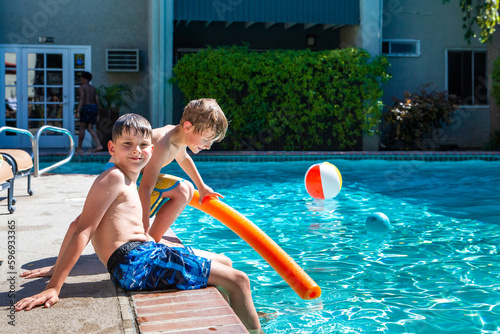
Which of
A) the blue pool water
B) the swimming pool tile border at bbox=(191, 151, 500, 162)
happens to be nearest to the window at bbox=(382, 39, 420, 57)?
the swimming pool tile border at bbox=(191, 151, 500, 162)

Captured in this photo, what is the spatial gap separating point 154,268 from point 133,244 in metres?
0.16

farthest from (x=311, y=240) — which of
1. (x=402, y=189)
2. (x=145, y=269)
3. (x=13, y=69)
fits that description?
(x=13, y=69)

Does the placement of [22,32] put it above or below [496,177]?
above

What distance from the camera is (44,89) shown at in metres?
14.5

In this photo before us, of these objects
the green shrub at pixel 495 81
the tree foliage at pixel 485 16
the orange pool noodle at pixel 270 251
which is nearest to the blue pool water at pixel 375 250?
the orange pool noodle at pixel 270 251

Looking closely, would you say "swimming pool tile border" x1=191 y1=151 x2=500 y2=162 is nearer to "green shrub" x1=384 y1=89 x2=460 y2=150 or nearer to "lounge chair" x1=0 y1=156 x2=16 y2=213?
"green shrub" x1=384 y1=89 x2=460 y2=150

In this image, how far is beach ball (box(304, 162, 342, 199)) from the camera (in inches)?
273

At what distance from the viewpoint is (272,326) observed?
3252mm

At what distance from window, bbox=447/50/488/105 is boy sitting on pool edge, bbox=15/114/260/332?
14020mm

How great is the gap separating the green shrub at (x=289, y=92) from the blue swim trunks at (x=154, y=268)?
10184mm

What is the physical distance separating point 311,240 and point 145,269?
9.14 feet

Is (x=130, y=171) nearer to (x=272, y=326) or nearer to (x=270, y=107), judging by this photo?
(x=272, y=326)

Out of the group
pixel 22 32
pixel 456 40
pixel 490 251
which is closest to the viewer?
pixel 490 251

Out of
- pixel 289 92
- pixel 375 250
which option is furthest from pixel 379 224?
pixel 289 92
